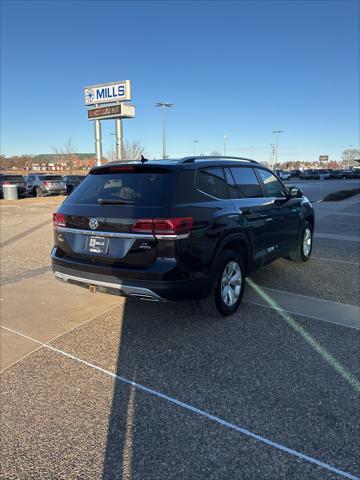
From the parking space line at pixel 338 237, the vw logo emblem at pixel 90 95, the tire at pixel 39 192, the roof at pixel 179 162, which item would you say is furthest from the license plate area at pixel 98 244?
the tire at pixel 39 192

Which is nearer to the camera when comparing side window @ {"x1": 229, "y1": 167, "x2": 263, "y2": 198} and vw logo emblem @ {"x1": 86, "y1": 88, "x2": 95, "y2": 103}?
side window @ {"x1": 229, "y1": 167, "x2": 263, "y2": 198}

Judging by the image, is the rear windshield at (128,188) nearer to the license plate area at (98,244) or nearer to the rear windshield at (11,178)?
the license plate area at (98,244)

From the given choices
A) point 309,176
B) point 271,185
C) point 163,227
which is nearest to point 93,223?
point 163,227

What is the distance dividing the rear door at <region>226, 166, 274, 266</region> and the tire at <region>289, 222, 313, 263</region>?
4.97 ft

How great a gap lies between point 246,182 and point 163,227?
190 centimetres

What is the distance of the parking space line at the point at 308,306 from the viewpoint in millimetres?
4406

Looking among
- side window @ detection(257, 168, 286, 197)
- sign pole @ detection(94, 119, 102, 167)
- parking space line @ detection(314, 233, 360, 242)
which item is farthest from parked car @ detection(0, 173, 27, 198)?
side window @ detection(257, 168, 286, 197)

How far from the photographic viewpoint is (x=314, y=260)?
7191 mm

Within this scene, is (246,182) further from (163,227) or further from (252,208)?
(163,227)

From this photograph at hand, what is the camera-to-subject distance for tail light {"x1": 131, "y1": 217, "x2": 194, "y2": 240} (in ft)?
11.4

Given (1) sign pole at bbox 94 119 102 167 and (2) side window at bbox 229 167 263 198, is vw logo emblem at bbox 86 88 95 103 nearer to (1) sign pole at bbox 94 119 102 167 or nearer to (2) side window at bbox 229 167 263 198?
(1) sign pole at bbox 94 119 102 167

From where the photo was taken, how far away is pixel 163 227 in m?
3.48

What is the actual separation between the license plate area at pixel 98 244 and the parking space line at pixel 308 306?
2100 millimetres

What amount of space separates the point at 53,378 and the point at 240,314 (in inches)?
86.5
